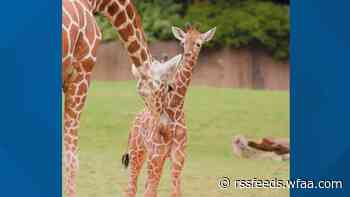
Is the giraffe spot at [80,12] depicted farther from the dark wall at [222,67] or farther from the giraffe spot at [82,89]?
the dark wall at [222,67]

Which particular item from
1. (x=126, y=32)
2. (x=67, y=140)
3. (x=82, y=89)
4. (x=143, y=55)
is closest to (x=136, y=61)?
(x=143, y=55)

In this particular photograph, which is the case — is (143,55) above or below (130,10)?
below

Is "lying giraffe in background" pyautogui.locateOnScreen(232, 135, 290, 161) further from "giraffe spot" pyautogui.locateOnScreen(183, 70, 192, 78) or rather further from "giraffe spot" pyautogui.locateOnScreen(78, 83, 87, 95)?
"giraffe spot" pyautogui.locateOnScreen(78, 83, 87, 95)

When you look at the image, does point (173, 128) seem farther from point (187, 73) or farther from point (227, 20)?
point (227, 20)

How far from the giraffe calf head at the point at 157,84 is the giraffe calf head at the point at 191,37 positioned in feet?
0.39

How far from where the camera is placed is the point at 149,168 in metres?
5.18

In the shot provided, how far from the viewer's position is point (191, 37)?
17.2ft

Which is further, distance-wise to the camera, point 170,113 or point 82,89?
point 170,113
